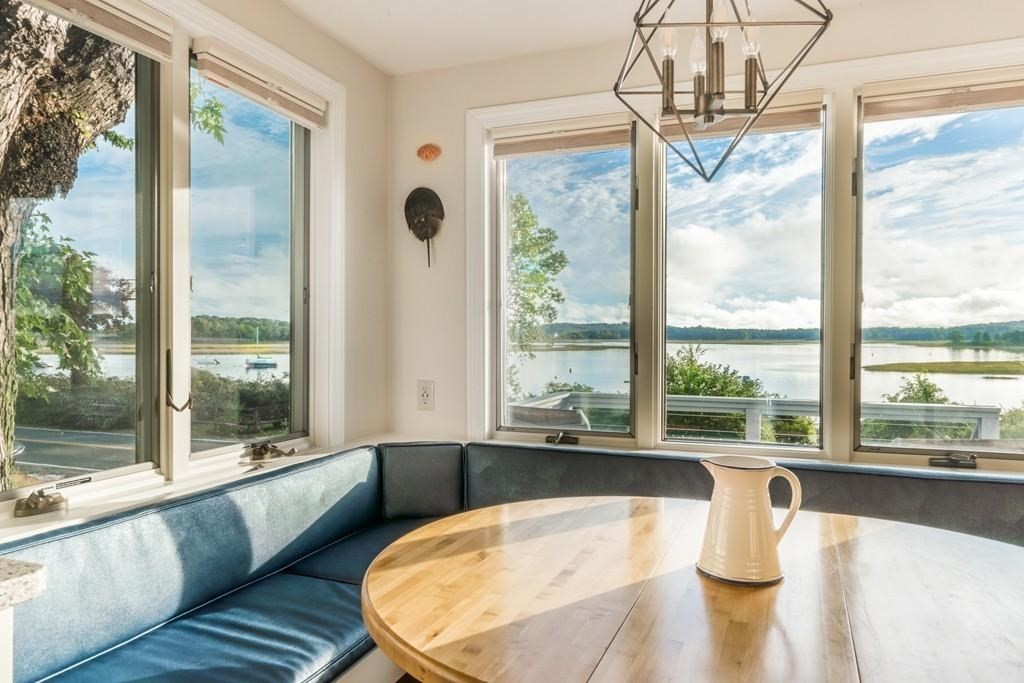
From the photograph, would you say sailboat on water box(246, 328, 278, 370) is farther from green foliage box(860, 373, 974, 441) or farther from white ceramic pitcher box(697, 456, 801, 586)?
green foliage box(860, 373, 974, 441)

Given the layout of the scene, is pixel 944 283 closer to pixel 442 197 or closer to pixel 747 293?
pixel 747 293

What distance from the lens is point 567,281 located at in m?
2.81

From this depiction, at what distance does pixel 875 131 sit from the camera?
2369mm

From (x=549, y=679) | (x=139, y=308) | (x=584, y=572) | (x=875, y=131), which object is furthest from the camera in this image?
(x=875, y=131)

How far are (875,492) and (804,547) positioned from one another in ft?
2.88

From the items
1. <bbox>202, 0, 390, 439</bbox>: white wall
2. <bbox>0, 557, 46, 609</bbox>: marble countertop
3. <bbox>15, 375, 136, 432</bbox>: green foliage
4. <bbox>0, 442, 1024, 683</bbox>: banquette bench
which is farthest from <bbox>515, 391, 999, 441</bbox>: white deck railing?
<bbox>0, 557, 46, 609</bbox>: marble countertop

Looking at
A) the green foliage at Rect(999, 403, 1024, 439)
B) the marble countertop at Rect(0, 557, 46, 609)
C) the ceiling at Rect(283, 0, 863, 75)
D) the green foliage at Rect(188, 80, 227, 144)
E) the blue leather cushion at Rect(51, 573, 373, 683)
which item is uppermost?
the ceiling at Rect(283, 0, 863, 75)

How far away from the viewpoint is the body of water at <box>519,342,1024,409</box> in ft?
7.41

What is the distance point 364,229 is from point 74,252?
125cm

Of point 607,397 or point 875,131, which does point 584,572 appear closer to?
point 607,397

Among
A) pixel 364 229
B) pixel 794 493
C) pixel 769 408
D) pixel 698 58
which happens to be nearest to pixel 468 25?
pixel 364 229

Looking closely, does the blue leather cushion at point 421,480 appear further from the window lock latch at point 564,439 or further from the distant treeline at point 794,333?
the distant treeline at point 794,333

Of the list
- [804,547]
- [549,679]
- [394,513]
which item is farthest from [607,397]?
[549,679]

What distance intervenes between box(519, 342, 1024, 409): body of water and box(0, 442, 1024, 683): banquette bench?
16.7 inches
